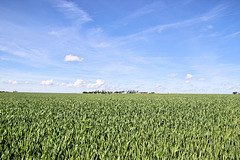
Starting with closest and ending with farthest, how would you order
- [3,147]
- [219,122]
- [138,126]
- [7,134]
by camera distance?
[3,147]
[7,134]
[138,126]
[219,122]

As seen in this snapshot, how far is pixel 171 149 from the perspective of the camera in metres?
4.68

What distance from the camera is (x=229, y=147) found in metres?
5.14

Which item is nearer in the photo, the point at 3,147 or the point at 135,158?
the point at 135,158

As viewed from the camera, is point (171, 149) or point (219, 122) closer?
point (171, 149)

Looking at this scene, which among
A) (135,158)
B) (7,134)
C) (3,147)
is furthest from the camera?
(7,134)

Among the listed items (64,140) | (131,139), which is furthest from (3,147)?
(131,139)

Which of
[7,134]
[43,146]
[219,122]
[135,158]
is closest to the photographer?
[135,158]

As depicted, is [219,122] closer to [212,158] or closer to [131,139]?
[212,158]

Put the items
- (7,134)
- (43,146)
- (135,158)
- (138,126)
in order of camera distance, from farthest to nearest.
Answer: (138,126)
(7,134)
(43,146)
(135,158)

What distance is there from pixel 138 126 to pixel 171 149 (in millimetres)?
2351

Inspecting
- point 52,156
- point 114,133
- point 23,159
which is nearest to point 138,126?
point 114,133

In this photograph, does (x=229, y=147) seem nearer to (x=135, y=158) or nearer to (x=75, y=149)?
(x=135, y=158)

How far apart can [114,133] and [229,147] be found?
3.51 metres

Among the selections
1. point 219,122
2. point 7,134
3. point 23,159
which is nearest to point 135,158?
point 23,159
